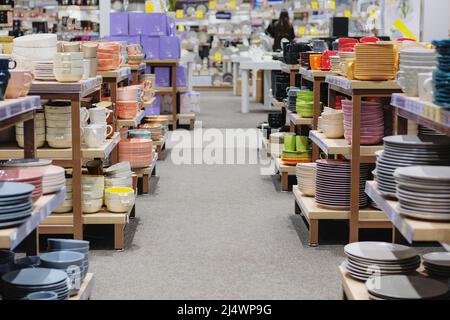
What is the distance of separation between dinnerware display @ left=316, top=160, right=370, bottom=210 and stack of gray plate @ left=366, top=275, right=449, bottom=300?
1536 millimetres

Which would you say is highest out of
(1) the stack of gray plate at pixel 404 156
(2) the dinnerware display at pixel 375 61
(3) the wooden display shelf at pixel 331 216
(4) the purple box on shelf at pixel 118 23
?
(4) the purple box on shelf at pixel 118 23

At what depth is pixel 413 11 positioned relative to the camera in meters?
7.83

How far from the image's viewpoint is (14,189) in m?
2.69

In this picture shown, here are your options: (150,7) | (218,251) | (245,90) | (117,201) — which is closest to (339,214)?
(218,251)

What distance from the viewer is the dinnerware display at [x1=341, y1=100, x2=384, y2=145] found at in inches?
181

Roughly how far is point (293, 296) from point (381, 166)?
3.45ft

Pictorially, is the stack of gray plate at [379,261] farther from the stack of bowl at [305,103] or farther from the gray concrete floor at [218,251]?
the stack of bowl at [305,103]

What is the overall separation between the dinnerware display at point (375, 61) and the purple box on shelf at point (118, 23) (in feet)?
19.4

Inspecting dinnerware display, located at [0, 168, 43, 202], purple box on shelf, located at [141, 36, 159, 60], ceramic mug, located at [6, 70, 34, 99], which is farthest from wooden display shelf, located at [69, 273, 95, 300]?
purple box on shelf, located at [141, 36, 159, 60]

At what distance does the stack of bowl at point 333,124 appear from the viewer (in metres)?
5.02

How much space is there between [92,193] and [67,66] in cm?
84

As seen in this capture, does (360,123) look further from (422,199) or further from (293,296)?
(422,199)

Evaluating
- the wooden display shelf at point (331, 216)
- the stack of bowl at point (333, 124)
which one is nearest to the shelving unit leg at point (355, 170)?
A: the wooden display shelf at point (331, 216)
